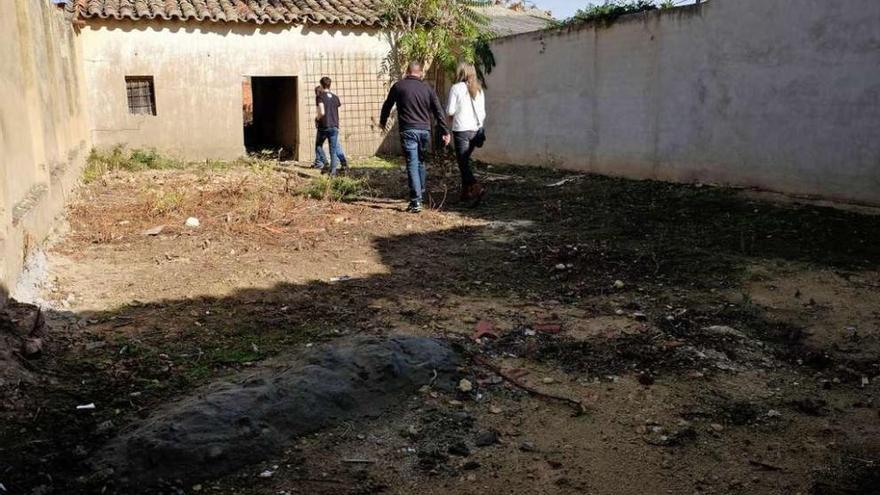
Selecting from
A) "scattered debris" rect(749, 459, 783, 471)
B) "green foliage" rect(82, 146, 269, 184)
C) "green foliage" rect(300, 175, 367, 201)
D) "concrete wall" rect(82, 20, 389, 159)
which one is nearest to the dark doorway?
"concrete wall" rect(82, 20, 389, 159)

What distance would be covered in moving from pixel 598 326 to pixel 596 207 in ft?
13.4

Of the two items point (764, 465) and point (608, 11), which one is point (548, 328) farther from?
point (608, 11)

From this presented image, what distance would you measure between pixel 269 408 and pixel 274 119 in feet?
46.0

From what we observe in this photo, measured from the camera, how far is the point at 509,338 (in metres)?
4.00

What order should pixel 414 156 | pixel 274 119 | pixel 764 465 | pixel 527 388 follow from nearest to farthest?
pixel 764 465, pixel 527 388, pixel 414 156, pixel 274 119

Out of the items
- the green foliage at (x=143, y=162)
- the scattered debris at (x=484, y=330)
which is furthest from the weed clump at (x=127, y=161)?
the scattered debris at (x=484, y=330)

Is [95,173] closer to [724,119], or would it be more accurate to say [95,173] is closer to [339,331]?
[339,331]

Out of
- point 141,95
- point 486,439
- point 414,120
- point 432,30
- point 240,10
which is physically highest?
point 240,10

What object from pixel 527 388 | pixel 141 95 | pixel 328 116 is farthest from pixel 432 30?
pixel 527 388

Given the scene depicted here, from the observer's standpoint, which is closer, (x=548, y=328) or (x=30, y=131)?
(x=548, y=328)

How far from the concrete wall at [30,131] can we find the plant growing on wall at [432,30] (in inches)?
261

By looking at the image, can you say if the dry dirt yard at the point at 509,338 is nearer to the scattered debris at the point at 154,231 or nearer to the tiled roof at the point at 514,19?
the scattered debris at the point at 154,231

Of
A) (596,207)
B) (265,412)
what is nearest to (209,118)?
(596,207)

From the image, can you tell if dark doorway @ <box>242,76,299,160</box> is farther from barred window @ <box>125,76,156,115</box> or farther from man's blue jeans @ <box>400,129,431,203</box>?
man's blue jeans @ <box>400,129,431,203</box>
